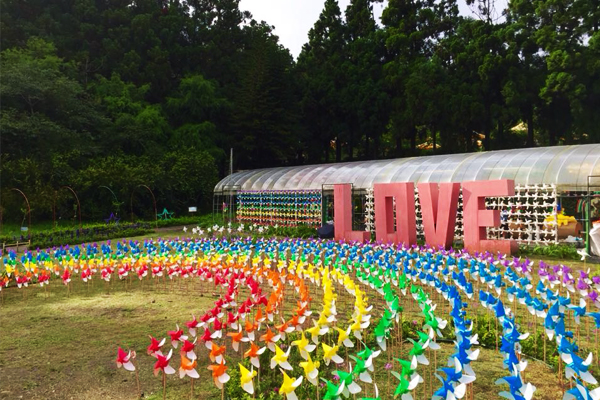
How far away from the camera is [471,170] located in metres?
15.8

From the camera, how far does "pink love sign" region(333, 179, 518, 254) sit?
11.7 metres

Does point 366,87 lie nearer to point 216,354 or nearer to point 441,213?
point 441,213

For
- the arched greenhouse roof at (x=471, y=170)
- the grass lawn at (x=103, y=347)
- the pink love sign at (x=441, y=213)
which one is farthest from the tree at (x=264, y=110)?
the grass lawn at (x=103, y=347)

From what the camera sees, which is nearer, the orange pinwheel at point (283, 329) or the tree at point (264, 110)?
the orange pinwheel at point (283, 329)

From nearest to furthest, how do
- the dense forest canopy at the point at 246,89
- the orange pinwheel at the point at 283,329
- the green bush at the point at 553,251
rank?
the orange pinwheel at the point at 283,329 → the green bush at the point at 553,251 → the dense forest canopy at the point at 246,89

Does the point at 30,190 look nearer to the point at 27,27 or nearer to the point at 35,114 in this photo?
the point at 35,114

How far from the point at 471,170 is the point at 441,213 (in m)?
4.11

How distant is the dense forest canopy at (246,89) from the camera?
2367cm

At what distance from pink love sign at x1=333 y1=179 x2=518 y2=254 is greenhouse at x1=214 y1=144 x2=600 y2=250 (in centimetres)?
207

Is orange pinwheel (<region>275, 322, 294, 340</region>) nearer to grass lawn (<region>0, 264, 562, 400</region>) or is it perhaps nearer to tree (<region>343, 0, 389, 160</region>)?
grass lawn (<region>0, 264, 562, 400</region>)

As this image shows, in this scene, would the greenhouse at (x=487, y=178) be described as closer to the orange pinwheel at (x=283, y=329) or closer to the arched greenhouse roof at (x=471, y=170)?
the arched greenhouse roof at (x=471, y=170)

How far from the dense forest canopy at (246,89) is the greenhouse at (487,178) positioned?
8.13 metres

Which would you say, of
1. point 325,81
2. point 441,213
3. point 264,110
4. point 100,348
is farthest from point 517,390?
point 325,81

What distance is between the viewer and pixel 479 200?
12008mm
